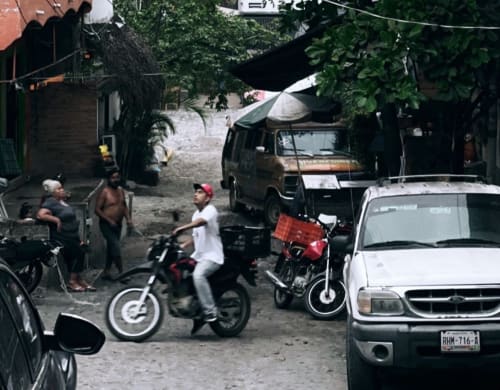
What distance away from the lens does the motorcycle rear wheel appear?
46.2ft

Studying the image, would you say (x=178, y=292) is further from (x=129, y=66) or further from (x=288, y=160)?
(x=129, y=66)

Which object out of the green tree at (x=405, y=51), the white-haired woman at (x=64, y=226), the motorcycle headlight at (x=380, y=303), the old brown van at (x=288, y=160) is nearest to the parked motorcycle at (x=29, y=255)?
the white-haired woman at (x=64, y=226)

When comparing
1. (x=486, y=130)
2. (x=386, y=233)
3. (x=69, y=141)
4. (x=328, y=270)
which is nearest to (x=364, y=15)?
(x=328, y=270)

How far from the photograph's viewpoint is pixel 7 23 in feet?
44.5

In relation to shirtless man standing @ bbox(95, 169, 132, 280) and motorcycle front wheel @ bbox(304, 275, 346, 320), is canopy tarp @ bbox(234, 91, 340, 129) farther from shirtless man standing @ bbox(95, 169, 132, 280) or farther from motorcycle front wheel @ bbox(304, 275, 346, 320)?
motorcycle front wheel @ bbox(304, 275, 346, 320)

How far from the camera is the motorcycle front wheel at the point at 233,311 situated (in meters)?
11.8

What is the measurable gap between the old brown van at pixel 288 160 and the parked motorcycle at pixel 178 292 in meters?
7.33

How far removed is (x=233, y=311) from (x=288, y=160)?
30.0ft

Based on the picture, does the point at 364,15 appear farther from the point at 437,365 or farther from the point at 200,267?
the point at 437,365

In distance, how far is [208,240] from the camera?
11547mm

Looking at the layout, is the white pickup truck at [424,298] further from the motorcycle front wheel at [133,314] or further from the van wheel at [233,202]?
the van wheel at [233,202]

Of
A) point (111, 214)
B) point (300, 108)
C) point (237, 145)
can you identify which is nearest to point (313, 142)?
point (300, 108)

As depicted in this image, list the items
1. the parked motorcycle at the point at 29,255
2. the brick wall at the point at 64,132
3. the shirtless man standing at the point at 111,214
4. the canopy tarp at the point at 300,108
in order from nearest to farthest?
the parked motorcycle at the point at 29,255 < the shirtless man standing at the point at 111,214 < the canopy tarp at the point at 300,108 < the brick wall at the point at 64,132

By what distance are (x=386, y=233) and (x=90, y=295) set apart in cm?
591
